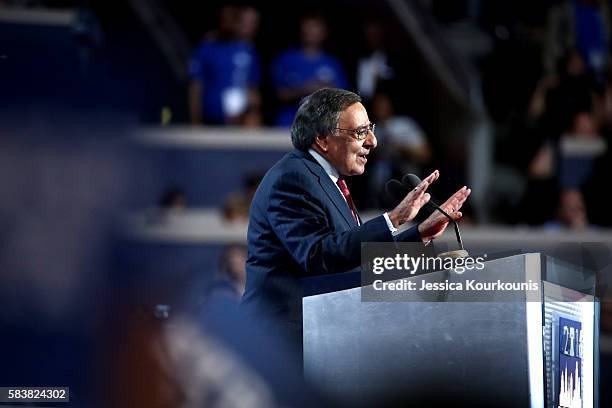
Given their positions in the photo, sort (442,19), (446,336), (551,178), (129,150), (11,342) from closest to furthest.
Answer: (446,336) < (11,342) < (129,150) < (551,178) < (442,19)

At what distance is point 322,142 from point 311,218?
0.81 ft

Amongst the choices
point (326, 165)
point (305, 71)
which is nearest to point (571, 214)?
point (305, 71)

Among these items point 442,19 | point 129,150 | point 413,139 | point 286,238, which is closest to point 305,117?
point 286,238

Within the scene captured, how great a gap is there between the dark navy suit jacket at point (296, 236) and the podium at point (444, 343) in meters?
0.12

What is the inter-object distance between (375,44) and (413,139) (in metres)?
0.69

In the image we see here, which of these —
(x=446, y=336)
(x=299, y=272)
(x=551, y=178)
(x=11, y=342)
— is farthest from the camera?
(x=551, y=178)

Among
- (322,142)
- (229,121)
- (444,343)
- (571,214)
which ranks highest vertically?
(229,121)

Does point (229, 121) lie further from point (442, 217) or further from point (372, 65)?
point (442, 217)

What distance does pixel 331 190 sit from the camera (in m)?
3.38

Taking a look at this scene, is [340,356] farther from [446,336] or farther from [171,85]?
[171,85]

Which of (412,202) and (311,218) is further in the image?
(311,218)

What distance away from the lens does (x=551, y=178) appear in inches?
289

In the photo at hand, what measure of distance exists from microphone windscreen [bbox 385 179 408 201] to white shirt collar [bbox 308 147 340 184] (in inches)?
6.3

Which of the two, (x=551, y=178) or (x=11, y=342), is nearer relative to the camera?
(x=11, y=342)
